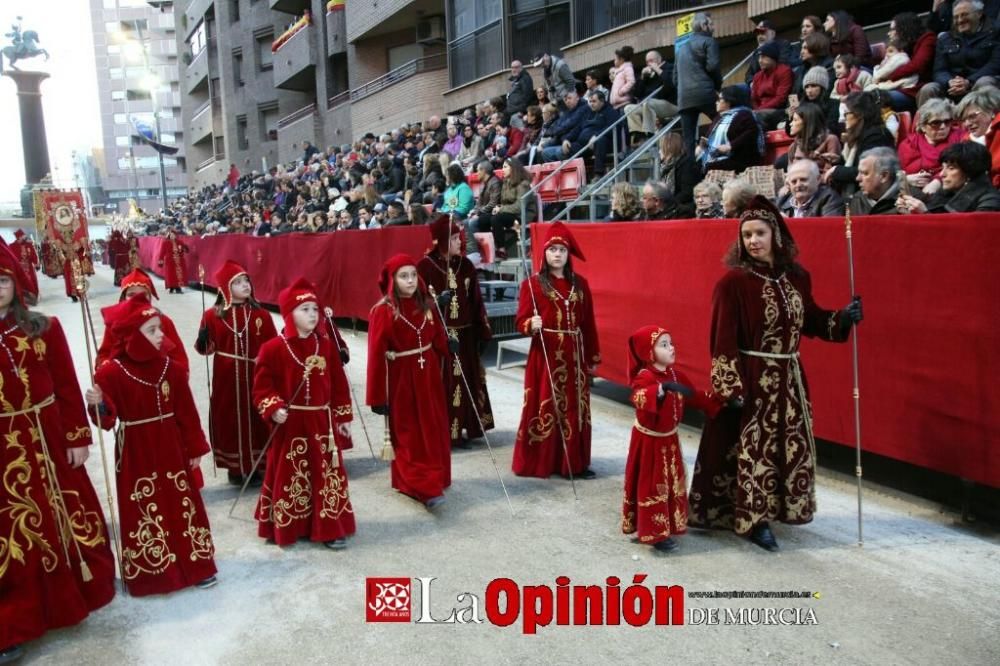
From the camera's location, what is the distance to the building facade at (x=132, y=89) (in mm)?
84938

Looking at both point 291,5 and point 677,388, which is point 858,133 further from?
point 291,5

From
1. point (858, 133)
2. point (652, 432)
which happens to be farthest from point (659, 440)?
point (858, 133)

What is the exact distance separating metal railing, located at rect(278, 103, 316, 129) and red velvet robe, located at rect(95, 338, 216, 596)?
34.3 m

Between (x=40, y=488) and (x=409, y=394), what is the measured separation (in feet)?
7.96

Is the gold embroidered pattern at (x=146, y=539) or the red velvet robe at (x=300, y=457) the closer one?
the gold embroidered pattern at (x=146, y=539)

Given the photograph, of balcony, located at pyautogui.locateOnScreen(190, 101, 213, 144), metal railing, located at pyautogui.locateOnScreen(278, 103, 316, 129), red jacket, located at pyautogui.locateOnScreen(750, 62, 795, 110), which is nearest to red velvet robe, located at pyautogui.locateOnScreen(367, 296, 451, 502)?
red jacket, located at pyautogui.locateOnScreen(750, 62, 795, 110)

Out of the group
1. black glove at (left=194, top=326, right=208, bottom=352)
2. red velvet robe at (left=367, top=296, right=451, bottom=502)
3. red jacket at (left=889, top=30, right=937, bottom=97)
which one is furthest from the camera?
red jacket at (left=889, top=30, right=937, bottom=97)

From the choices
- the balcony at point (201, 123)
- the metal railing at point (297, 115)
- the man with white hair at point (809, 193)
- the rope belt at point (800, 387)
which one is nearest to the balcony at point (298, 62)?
the metal railing at point (297, 115)

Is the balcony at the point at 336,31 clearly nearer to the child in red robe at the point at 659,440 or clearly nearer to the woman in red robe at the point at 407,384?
the woman in red robe at the point at 407,384

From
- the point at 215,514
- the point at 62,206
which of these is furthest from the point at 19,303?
the point at 62,206

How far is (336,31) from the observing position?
32.7 meters

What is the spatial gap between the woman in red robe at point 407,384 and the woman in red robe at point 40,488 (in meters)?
2.01

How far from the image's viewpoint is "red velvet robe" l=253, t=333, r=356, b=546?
489 cm

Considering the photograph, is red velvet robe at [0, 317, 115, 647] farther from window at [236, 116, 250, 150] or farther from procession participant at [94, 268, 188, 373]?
window at [236, 116, 250, 150]
